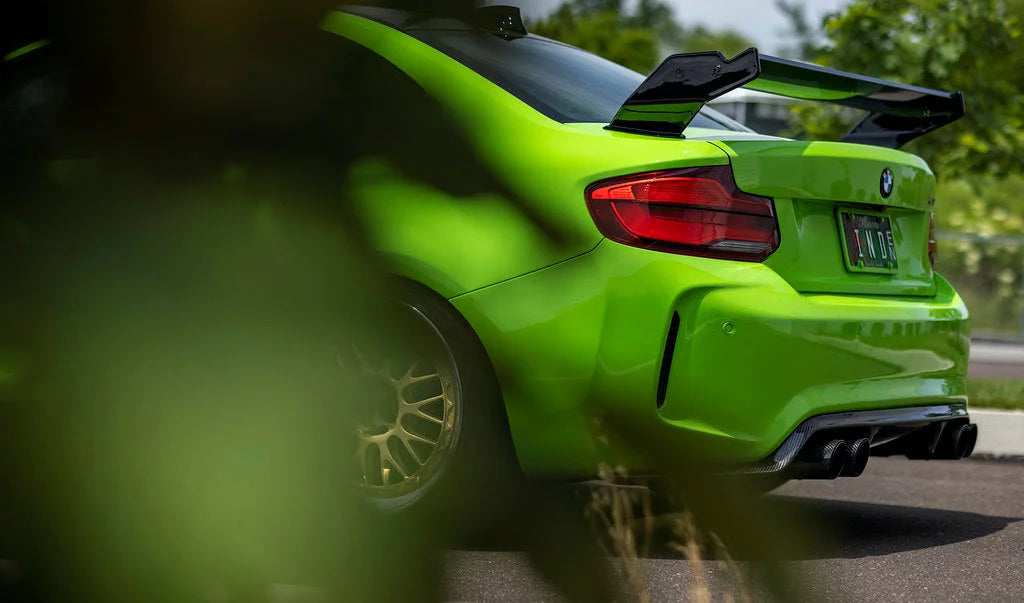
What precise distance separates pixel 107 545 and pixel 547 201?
1.17 metres

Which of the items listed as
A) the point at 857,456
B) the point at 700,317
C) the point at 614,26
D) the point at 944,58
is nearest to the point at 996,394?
the point at 944,58

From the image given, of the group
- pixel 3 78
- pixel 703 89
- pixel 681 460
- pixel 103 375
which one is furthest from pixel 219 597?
pixel 703 89

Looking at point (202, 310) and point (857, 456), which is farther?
point (857, 456)

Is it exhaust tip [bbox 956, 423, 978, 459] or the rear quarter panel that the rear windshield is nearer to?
the rear quarter panel

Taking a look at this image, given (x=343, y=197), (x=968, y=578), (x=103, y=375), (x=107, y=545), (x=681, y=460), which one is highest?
(x=343, y=197)

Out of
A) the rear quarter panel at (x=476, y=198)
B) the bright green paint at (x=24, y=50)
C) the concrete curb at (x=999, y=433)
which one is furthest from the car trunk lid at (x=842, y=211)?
the concrete curb at (x=999, y=433)

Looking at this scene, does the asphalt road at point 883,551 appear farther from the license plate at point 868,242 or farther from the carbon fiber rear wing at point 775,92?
the carbon fiber rear wing at point 775,92

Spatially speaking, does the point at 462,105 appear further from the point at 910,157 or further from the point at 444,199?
the point at 910,157

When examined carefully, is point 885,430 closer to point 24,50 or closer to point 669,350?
point 669,350

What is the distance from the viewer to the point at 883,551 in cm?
382

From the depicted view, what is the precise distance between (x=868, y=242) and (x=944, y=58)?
816cm

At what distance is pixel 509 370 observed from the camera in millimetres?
1633

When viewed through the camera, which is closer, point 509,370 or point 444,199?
point 444,199

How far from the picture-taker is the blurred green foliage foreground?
1.20 m
